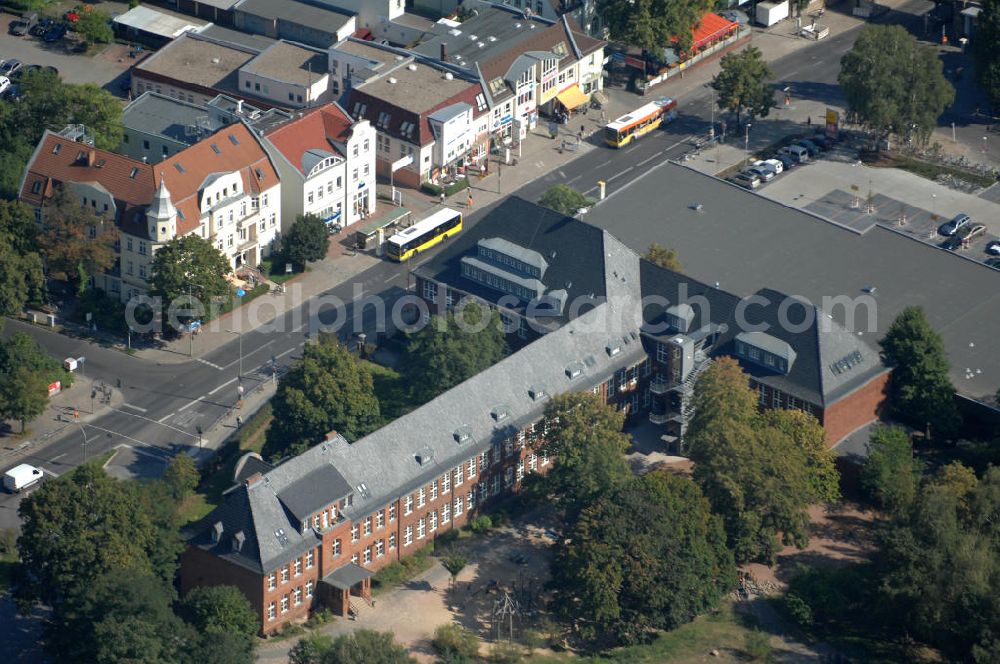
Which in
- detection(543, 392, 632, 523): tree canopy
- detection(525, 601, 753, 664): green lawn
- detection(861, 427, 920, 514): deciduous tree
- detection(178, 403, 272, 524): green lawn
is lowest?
detection(525, 601, 753, 664): green lawn

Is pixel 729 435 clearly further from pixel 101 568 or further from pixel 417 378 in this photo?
pixel 101 568

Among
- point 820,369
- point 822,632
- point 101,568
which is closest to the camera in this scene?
point 101,568

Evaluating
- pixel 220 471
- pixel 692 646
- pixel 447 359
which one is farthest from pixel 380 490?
pixel 692 646

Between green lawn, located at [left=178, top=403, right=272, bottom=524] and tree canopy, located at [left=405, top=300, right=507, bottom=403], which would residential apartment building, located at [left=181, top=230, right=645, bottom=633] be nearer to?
tree canopy, located at [left=405, top=300, right=507, bottom=403]

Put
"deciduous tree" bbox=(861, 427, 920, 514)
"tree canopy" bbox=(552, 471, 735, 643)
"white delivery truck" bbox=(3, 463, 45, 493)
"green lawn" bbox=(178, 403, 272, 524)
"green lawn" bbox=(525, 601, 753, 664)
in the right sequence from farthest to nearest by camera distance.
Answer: "white delivery truck" bbox=(3, 463, 45, 493), "green lawn" bbox=(178, 403, 272, 524), "deciduous tree" bbox=(861, 427, 920, 514), "green lawn" bbox=(525, 601, 753, 664), "tree canopy" bbox=(552, 471, 735, 643)

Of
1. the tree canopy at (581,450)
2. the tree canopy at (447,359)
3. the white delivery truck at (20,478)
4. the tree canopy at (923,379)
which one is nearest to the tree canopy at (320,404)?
the tree canopy at (447,359)

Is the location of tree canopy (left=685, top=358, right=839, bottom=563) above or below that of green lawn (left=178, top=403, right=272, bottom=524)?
above

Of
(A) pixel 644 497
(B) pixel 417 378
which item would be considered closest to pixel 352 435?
(B) pixel 417 378

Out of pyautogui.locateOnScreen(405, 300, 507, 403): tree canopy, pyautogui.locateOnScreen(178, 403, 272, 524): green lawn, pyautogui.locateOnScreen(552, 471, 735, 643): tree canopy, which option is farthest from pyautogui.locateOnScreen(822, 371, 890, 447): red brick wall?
pyautogui.locateOnScreen(178, 403, 272, 524): green lawn
